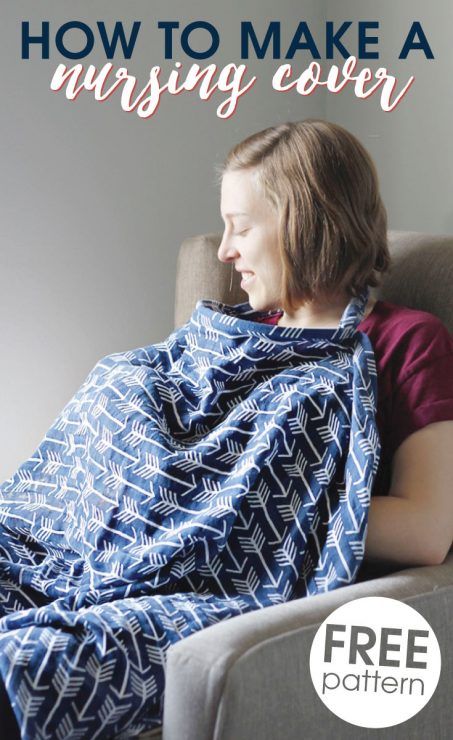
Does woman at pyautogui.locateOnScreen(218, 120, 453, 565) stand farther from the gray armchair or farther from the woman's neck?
the gray armchair

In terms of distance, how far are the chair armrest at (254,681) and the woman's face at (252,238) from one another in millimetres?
560

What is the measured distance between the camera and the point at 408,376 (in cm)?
129

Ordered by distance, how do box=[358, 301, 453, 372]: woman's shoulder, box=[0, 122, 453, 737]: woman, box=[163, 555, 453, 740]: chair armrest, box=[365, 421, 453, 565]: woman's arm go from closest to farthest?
box=[163, 555, 453, 740]: chair armrest, box=[0, 122, 453, 737]: woman, box=[365, 421, 453, 565]: woman's arm, box=[358, 301, 453, 372]: woman's shoulder

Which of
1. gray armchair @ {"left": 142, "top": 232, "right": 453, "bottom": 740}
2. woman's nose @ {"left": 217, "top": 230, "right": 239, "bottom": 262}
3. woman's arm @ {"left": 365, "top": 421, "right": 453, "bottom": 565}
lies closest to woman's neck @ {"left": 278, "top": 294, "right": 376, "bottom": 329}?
woman's nose @ {"left": 217, "top": 230, "right": 239, "bottom": 262}

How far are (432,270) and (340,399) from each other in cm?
Answer: 35

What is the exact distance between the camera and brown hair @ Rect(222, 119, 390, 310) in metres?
1.39

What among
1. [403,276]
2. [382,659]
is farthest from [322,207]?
[382,659]

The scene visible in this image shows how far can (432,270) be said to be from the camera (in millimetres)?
1480

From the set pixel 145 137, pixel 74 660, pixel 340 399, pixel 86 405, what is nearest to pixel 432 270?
pixel 340 399

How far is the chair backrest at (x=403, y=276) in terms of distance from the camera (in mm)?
1466

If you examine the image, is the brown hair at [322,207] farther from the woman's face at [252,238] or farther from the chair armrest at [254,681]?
the chair armrest at [254,681]

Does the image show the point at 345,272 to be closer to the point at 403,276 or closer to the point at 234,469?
the point at 403,276

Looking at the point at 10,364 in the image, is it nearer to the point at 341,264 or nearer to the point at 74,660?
the point at 341,264

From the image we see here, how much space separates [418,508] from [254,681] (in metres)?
0.36
